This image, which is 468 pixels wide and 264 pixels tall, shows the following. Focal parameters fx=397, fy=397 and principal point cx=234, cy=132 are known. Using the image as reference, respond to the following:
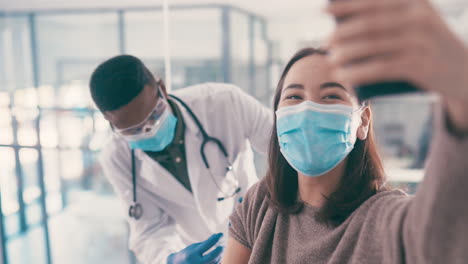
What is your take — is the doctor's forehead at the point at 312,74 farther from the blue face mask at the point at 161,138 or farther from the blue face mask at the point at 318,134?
the blue face mask at the point at 161,138

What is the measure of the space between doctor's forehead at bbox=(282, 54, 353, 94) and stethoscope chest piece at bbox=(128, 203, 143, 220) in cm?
87

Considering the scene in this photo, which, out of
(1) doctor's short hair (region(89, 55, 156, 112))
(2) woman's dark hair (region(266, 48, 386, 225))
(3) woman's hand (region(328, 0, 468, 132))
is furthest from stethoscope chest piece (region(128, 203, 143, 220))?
(3) woman's hand (region(328, 0, 468, 132))

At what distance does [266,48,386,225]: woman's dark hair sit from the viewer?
2.85 feet

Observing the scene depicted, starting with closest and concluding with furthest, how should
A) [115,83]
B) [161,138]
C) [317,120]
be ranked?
[317,120] → [115,83] → [161,138]

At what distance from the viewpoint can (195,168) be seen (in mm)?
1557

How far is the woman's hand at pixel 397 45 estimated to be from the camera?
1.20 feet

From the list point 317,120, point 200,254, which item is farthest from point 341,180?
point 200,254

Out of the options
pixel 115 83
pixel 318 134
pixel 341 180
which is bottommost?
pixel 341 180

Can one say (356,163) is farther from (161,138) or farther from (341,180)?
(161,138)

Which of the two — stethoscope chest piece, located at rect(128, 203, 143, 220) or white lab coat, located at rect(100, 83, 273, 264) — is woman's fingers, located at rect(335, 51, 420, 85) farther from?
stethoscope chest piece, located at rect(128, 203, 143, 220)

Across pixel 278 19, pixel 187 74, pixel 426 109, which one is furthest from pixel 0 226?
pixel 426 109

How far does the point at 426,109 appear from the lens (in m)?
5.59

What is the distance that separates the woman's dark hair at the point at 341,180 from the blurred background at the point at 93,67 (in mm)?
3276

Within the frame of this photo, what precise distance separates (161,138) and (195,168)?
8.0 inches
